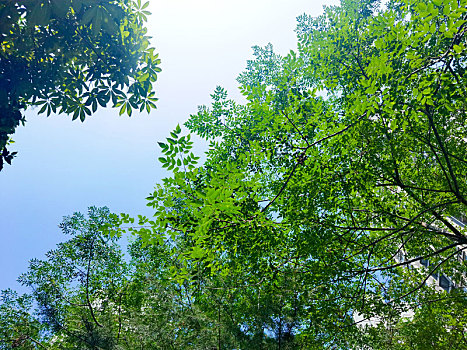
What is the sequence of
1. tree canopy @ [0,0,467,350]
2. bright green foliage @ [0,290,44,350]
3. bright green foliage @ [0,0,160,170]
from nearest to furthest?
1. bright green foliage @ [0,0,160,170]
2. tree canopy @ [0,0,467,350]
3. bright green foliage @ [0,290,44,350]

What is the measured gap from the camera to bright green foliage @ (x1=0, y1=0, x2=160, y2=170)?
12.0ft

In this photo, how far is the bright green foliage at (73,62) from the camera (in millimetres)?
3648

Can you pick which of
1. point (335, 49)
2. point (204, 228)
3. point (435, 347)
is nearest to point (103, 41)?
point (204, 228)

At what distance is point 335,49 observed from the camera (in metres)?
6.61

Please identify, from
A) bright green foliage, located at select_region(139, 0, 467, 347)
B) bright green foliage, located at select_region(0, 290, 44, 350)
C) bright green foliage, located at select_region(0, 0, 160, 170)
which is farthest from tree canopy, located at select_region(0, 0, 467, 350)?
bright green foliage, located at select_region(0, 290, 44, 350)

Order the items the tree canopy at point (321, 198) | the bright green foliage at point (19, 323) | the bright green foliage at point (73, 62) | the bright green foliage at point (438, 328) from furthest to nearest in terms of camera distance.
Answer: the bright green foliage at point (19, 323) < the bright green foliage at point (438, 328) < the tree canopy at point (321, 198) < the bright green foliage at point (73, 62)

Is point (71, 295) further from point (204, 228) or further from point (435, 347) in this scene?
point (435, 347)

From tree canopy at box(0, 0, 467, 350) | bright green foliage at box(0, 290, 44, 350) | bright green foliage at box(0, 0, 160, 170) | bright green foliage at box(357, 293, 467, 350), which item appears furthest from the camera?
bright green foliage at box(0, 290, 44, 350)

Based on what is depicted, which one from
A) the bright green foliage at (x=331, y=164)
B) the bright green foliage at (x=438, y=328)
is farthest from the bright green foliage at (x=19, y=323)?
the bright green foliage at (x=438, y=328)

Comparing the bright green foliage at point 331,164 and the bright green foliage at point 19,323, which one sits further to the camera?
the bright green foliage at point 19,323

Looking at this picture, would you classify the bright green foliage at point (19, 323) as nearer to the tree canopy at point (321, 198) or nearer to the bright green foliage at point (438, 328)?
the tree canopy at point (321, 198)

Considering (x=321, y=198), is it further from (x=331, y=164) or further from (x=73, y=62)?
(x=73, y=62)

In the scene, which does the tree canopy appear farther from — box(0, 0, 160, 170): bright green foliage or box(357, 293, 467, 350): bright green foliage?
box(0, 0, 160, 170): bright green foliage

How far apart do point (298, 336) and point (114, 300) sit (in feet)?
32.0
